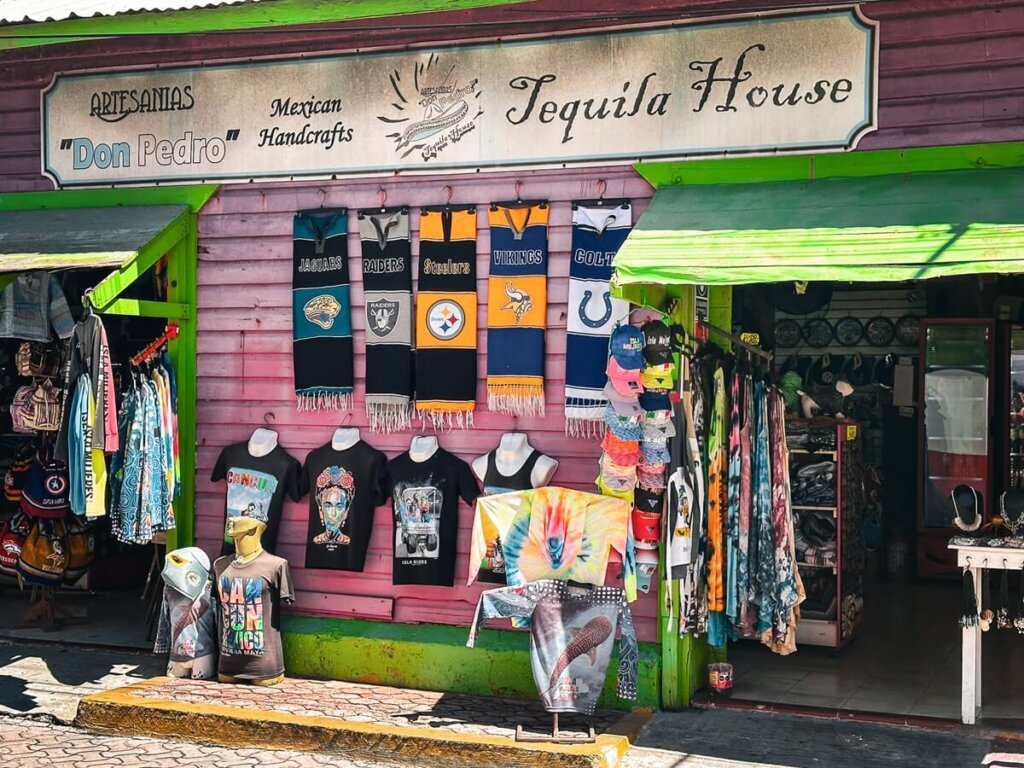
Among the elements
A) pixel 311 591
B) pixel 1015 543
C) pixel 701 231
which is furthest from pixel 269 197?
pixel 1015 543

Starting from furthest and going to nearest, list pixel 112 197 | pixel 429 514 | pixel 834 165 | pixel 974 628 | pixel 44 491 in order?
pixel 44 491 < pixel 112 197 < pixel 429 514 < pixel 834 165 < pixel 974 628

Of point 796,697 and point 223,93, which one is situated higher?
point 223,93

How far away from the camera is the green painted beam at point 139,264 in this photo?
27.9 feet

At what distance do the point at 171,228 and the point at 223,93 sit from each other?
3.50 feet

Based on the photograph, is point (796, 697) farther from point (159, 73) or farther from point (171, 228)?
point (159, 73)

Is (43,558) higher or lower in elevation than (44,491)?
lower

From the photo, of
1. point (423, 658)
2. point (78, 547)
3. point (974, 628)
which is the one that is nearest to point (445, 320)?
point (423, 658)

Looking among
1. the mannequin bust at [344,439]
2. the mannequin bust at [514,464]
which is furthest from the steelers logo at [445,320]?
the mannequin bust at [344,439]

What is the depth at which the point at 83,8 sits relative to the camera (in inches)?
374

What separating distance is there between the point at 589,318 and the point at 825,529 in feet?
9.60

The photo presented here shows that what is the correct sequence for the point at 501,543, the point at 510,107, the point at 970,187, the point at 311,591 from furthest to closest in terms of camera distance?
the point at 311,591 < the point at 510,107 < the point at 501,543 < the point at 970,187

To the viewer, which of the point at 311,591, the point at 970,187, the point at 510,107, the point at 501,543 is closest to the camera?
the point at 970,187

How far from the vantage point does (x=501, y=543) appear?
809 centimetres

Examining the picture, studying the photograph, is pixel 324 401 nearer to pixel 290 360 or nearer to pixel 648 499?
pixel 290 360
